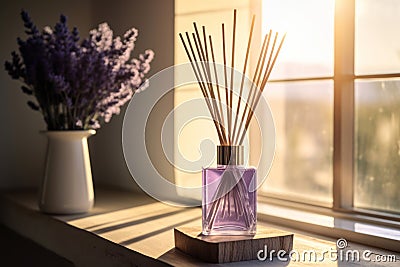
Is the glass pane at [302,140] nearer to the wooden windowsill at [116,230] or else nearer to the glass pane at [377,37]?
the glass pane at [377,37]

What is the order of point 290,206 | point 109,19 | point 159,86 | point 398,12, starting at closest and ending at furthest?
1. point 398,12
2. point 290,206
3. point 159,86
4. point 109,19

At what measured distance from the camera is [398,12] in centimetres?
144

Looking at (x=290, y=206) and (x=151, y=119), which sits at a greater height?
(x=151, y=119)

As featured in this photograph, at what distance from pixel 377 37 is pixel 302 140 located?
0.38 meters

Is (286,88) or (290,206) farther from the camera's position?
(286,88)

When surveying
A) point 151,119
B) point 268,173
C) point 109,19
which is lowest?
point 268,173

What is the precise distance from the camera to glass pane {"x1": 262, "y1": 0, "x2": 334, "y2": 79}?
1.67 metres

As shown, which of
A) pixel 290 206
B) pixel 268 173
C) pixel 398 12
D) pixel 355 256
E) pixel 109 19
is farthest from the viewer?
pixel 109 19

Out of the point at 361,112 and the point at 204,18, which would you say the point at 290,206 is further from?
the point at 204,18

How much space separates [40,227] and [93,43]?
0.55 metres

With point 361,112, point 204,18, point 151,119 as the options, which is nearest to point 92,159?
point 151,119

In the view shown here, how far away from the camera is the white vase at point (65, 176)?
1708 millimetres

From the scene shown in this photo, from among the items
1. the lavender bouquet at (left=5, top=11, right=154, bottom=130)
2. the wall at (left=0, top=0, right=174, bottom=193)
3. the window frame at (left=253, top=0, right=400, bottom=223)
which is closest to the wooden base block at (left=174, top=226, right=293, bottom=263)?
the window frame at (left=253, top=0, right=400, bottom=223)

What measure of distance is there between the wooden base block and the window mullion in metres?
0.35
